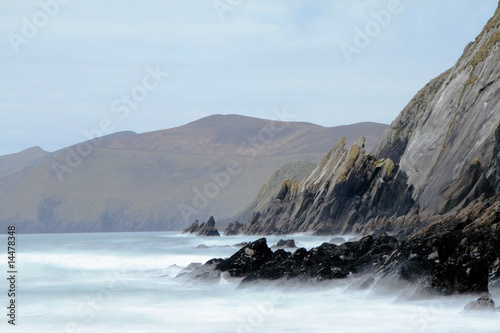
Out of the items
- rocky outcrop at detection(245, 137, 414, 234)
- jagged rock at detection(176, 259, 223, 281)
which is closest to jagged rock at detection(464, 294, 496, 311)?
jagged rock at detection(176, 259, 223, 281)

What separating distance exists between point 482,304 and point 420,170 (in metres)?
69.5

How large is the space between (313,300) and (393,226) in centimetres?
5131

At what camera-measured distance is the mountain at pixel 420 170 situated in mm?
70875

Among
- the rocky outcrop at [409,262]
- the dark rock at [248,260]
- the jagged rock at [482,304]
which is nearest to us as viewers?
the jagged rock at [482,304]

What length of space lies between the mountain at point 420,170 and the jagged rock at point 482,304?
44.9 meters

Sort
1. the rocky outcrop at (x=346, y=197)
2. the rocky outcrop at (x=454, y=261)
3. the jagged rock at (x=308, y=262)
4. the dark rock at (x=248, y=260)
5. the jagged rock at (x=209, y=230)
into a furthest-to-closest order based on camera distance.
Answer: the jagged rock at (x=209, y=230) → the rocky outcrop at (x=346, y=197) → the dark rock at (x=248, y=260) → the jagged rock at (x=308, y=262) → the rocky outcrop at (x=454, y=261)

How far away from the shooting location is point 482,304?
76.0 feet

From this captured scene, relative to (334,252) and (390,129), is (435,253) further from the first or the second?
(390,129)

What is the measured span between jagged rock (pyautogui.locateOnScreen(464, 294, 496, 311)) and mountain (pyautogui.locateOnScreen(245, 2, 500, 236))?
1767 inches

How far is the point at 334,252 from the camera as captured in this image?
38.5 m

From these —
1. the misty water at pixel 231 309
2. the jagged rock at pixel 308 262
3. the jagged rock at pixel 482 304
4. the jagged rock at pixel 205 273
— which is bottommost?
the misty water at pixel 231 309

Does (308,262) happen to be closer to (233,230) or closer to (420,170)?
(420,170)

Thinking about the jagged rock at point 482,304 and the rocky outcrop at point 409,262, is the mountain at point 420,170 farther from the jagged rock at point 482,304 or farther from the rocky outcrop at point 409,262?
the jagged rock at point 482,304

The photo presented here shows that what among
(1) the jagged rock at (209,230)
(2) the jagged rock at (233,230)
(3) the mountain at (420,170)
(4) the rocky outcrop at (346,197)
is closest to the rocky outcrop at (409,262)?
(3) the mountain at (420,170)
